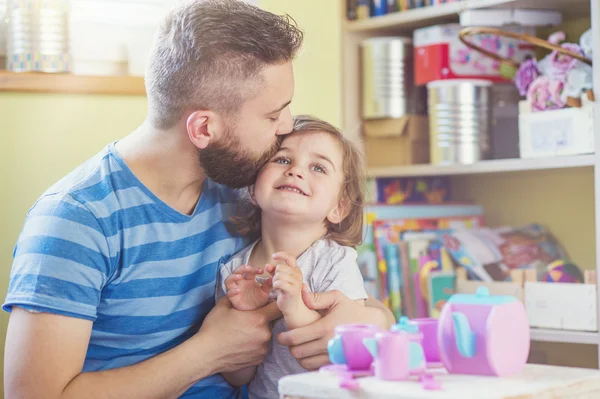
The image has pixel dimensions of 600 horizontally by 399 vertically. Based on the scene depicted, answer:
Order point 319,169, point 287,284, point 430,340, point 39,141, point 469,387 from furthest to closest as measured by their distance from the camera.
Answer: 1. point 39,141
2. point 319,169
3. point 287,284
4. point 430,340
5. point 469,387

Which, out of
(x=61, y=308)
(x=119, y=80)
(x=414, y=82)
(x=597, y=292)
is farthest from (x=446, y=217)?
(x=61, y=308)

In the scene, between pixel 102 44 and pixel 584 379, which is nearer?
pixel 584 379

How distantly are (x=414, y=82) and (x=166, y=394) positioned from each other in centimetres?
134

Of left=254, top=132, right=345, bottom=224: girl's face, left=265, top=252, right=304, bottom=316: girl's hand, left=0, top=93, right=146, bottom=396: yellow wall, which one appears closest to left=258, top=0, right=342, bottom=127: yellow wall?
A: left=0, top=93, right=146, bottom=396: yellow wall

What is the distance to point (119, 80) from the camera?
1.88 metres

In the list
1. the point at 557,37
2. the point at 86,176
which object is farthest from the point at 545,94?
the point at 86,176

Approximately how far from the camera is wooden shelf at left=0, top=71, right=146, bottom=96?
1.74m

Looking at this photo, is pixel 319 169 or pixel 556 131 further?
pixel 556 131

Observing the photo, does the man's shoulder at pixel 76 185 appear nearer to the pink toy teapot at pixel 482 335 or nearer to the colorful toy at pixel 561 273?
the pink toy teapot at pixel 482 335

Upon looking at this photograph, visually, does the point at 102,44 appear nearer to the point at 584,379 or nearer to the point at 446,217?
the point at 446,217

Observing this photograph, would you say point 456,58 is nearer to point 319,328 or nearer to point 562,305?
point 562,305

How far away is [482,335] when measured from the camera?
948 mm

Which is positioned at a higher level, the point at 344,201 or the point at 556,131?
the point at 556,131

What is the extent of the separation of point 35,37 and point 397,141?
1041 mm
